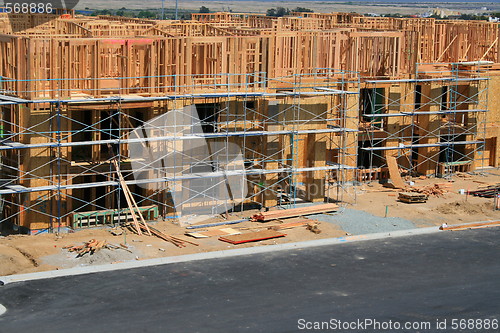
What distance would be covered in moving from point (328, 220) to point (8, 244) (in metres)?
12.0

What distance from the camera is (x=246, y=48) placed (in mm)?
37844

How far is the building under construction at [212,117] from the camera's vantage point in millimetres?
33375

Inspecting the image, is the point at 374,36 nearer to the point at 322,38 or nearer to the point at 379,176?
the point at 322,38

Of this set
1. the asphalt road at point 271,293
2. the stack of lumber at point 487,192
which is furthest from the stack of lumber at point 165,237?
the stack of lumber at point 487,192

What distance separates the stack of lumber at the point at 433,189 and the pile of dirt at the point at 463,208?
1.90 metres

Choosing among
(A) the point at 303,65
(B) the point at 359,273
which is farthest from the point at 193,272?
(A) the point at 303,65

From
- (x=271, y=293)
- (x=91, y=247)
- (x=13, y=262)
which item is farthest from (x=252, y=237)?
(x=13, y=262)

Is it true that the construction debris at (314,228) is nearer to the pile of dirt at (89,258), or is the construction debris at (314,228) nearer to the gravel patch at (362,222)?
the gravel patch at (362,222)

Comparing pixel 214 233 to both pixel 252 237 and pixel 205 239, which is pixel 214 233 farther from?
pixel 252 237

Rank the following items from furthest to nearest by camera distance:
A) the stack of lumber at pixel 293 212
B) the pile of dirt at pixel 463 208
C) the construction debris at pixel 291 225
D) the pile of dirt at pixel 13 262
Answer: the pile of dirt at pixel 463 208, the stack of lumber at pixel 293 212, the construction debris at pixel 291 225, the pile of dirt at pixel 13 262

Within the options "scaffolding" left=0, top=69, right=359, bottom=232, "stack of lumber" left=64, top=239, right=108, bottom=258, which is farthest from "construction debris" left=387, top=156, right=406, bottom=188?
"stack of lumber" left=64, top=239, right=108, bottom=258

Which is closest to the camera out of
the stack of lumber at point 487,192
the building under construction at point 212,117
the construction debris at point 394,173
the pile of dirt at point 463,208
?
the building under construction at point 212,117

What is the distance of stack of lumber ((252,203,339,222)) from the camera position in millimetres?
35750

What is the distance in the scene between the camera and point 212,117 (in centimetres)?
3728
